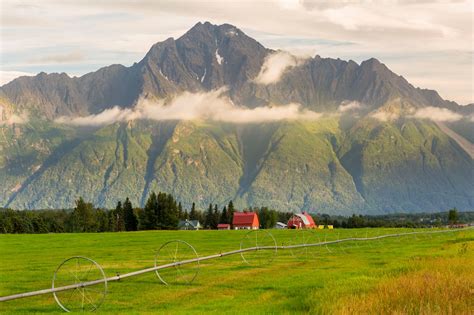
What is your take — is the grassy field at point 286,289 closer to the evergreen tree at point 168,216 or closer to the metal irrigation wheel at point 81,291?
the metal irrigation wheel at point 81,291

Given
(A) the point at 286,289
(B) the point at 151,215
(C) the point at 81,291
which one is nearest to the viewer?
(A) the point at 286,289

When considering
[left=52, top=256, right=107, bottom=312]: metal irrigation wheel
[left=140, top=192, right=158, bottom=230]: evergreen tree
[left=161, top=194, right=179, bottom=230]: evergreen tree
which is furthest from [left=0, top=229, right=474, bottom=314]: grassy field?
[left=140, top=192, right=158, bottom=230]: evergreen tree

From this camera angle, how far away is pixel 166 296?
3067cm

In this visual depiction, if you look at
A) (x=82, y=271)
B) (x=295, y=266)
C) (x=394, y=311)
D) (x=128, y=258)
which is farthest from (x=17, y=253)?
(x=394, y=311)

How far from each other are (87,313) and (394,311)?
37.5 ft

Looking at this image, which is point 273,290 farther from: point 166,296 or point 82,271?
point 82,271

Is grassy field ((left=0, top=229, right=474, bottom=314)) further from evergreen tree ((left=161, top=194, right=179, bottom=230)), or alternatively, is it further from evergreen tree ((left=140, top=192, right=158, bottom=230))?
evergreen tree ((left=140, top=192, right=158, bottom=230))

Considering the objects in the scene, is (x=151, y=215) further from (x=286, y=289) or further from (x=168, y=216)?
(x=286, y=289)

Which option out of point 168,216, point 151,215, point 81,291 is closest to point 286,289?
point 81,291

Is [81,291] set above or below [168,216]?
above

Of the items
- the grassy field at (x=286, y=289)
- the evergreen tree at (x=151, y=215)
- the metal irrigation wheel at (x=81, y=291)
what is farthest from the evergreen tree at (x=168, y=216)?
the metal irrigation wheel at (x=81, y=291)

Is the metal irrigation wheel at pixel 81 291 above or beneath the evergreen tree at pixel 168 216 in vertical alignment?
above

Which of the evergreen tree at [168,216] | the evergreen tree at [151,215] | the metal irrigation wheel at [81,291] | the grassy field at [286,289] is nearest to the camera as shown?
the grassy field at [286,289]

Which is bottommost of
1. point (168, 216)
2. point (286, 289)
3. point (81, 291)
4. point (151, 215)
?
point (168, 216)
